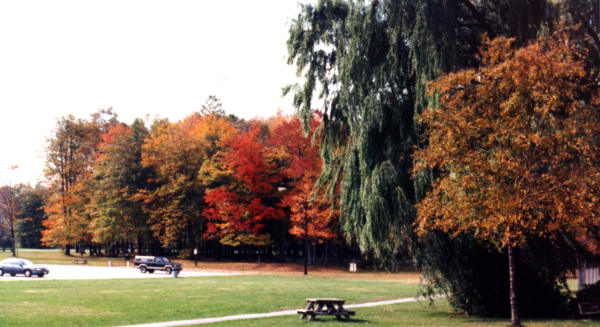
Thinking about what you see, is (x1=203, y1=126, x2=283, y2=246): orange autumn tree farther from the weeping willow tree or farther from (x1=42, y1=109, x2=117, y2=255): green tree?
the weeping willow tree

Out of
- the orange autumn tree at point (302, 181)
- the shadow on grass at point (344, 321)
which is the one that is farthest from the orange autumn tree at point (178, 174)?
the shadow on grass at point (344, 321)

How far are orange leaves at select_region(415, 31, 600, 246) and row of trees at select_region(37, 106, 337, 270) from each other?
1424 inches

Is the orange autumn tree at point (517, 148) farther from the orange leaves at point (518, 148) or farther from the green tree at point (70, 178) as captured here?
the green tree at point (70, 178)

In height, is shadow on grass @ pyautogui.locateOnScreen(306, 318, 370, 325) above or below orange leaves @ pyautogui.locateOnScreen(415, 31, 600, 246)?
below

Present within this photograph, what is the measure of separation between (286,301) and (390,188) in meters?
8.32

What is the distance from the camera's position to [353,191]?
65.5ft

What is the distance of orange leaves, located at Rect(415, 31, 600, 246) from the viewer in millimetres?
14812

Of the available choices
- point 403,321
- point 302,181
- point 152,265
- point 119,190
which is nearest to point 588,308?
point 403,321

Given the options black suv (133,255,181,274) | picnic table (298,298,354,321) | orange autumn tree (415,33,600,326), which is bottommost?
black suv (133,255,181,274)

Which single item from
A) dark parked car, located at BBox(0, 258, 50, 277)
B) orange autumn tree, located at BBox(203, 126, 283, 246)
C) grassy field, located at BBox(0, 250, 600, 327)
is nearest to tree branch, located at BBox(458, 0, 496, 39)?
grassy field, located at BBox(0, 250, 600, 327)

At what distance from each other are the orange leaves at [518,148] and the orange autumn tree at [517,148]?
1.0 inches

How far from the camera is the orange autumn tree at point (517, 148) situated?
14812mm

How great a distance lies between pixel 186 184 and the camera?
216 feet

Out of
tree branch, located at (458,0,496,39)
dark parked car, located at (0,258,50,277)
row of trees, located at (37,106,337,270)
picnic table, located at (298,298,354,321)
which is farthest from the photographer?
row of trees, located at (37,106,337,270)
